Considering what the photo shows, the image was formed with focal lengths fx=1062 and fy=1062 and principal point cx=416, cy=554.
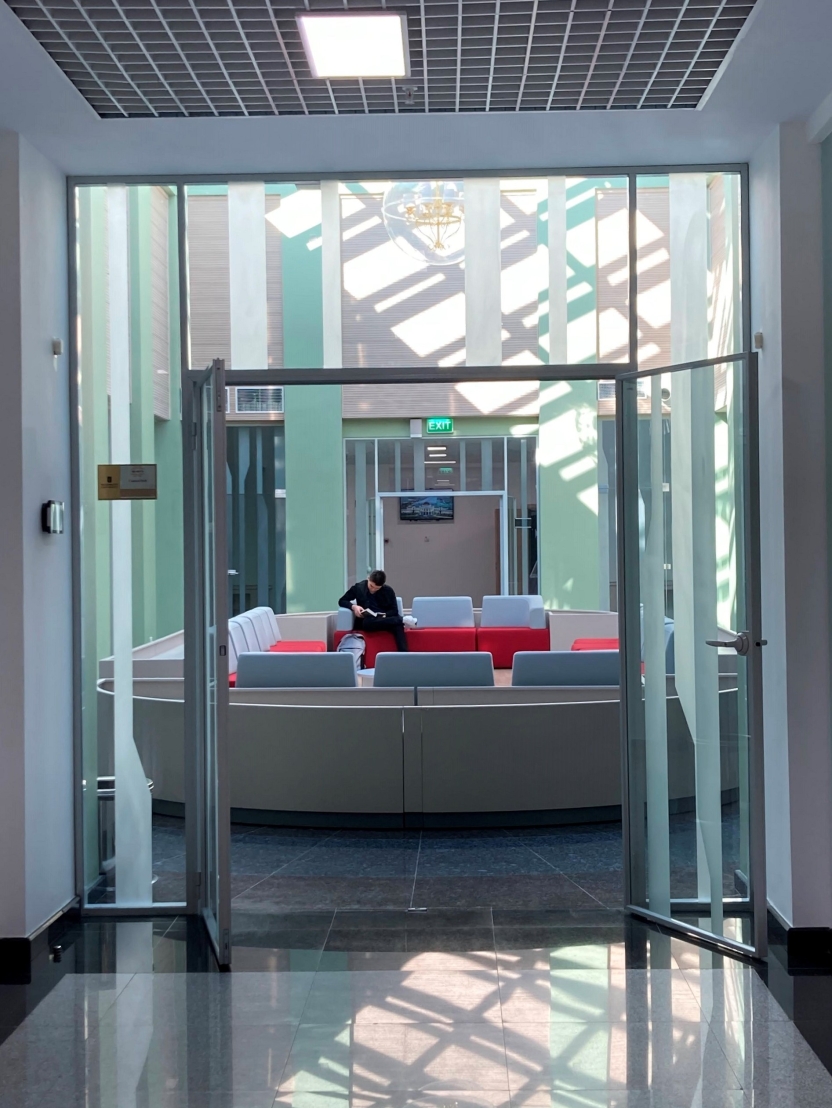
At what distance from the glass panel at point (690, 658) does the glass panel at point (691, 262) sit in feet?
1.11

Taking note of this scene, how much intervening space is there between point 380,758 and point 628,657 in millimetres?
1731

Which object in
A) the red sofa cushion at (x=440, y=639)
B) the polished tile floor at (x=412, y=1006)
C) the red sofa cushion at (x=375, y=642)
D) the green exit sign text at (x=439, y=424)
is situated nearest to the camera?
the polished tile floor at (x=412, y=1006)

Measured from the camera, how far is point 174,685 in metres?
5.23

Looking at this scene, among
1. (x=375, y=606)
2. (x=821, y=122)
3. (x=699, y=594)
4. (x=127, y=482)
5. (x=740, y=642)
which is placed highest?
(x=821, y=122)

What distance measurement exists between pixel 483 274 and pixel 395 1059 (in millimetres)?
3189

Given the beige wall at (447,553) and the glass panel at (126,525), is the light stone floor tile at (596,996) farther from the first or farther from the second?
the beige wall at (447,553)

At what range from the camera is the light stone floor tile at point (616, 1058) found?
9.96 ft

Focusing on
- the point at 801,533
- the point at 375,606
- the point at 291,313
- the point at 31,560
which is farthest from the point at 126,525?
the point at 375,606

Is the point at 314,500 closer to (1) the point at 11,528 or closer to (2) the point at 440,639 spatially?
(2) the point at 440,639

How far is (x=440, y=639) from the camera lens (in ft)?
38.1

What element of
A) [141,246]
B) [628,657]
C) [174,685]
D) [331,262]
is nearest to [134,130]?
[141,246]

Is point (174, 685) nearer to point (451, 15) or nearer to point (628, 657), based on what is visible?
point (628, 657)

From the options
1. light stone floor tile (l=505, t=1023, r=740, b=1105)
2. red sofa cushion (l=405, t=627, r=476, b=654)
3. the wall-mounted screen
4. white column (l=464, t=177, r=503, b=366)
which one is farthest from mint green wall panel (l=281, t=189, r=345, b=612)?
light stone floor tile (l=505, t=1023, r=740, b=1105)

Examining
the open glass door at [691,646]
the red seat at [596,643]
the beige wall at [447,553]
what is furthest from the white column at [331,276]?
the beige wall at [447,553]
